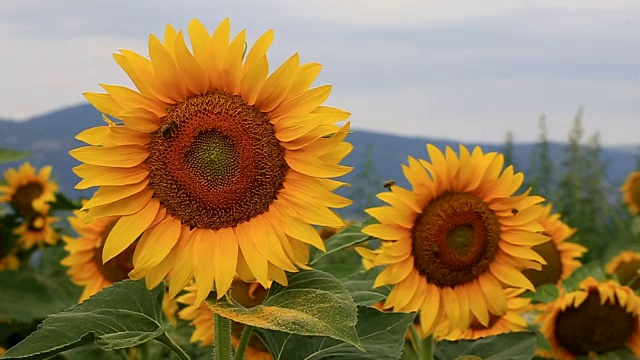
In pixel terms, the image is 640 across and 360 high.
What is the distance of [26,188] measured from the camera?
3549mm

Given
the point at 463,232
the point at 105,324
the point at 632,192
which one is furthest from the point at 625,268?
the point at 105,324

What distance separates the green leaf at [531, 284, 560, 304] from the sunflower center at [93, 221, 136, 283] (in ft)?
2.87

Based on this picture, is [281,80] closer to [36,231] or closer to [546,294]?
[546,294]

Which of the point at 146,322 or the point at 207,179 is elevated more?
the point at 207,179

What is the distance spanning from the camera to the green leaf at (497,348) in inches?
56.5

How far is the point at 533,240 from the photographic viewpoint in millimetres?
1546

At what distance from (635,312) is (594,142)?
13.2 feet

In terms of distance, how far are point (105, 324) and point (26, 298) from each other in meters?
1.81

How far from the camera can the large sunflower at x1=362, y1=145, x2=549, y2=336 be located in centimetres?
153

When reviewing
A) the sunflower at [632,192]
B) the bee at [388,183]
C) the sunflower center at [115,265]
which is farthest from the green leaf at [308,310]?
the sunflower at [632,192]

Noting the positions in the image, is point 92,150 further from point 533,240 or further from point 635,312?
point 635,312

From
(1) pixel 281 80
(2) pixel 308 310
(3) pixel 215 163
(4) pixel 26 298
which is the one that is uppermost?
(1) pixel 281 80

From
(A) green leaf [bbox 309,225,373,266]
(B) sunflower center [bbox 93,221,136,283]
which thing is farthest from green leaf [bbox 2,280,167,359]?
(B) sunflower center [bbox 93,221,136,283]

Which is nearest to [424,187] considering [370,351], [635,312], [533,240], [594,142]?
[533,240]
